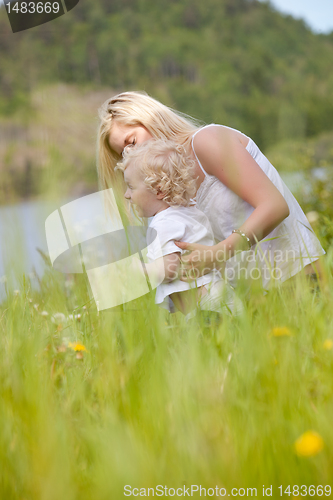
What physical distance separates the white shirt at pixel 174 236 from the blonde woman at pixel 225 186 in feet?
0.17

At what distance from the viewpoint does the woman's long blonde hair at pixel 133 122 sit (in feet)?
6.31

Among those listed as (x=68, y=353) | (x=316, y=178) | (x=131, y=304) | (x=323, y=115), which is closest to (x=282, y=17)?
(x=323, y=115)

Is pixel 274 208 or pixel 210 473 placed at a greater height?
pixel 210 473

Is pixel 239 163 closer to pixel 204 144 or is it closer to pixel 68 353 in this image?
pixel 204 144

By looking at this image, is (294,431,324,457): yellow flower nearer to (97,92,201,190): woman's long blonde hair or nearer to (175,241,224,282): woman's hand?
(175,241,224,282): woman's hand

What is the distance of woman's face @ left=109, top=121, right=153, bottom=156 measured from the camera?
193cm

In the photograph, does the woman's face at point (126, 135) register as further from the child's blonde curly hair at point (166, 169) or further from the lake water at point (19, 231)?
the lake water at point (19, 231)

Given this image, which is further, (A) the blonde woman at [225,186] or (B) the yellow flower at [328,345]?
(A) the blonde woman at [225,186]

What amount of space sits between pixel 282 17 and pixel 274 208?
0.71m

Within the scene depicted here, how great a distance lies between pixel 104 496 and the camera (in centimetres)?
53

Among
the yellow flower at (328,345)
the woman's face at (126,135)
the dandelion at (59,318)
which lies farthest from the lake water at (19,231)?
the woman's face at (126,135)

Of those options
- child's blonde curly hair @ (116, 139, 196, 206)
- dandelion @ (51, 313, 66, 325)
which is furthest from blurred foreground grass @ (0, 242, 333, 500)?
child's blonde curly hair @ (116, 139, 196, 206)

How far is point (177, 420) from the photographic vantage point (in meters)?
0.64

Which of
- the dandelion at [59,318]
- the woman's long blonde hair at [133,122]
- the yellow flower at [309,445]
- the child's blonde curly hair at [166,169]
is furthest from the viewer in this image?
the woman's long blonde hair at [133,122]
